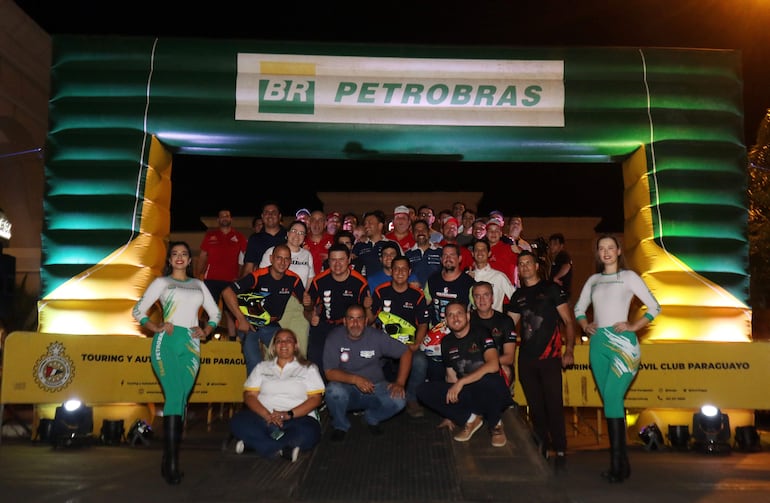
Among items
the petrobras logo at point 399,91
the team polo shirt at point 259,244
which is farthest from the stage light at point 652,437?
→ the team polo shirt at point 259,244

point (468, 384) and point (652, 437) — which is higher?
point (468, 384)

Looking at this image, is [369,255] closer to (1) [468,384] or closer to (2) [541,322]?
(1) [468,384]

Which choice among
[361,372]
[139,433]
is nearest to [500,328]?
[361,372]

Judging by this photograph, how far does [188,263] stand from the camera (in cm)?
582

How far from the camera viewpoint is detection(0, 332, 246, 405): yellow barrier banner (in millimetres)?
6914

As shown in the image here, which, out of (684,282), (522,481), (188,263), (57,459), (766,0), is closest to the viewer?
(522,481)

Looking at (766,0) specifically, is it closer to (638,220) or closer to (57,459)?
(638,220)

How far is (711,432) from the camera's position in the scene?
7.09m

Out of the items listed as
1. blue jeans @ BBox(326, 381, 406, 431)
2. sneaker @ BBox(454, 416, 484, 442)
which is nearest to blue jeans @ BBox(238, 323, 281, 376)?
blue jeans @ BBox(326, 381, 406, 431)

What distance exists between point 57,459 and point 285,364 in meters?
2.43

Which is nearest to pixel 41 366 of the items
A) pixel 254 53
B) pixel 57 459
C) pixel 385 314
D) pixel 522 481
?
pixel 57 459

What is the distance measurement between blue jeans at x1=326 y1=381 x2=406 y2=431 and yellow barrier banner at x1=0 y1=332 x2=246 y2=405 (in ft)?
6.82

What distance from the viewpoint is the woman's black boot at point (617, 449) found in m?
5.59

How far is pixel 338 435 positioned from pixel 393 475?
3.09 feet
